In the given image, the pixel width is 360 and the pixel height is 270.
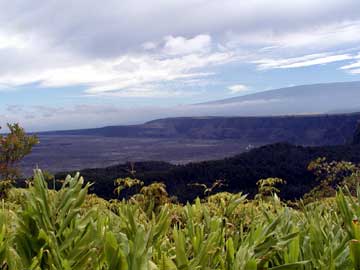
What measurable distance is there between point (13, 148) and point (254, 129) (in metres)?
116

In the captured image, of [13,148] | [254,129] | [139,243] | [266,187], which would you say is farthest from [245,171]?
[254,129]

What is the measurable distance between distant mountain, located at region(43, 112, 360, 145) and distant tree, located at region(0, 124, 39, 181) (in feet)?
244

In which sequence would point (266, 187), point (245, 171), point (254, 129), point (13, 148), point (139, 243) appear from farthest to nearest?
point (254, 129)
point (245, 171)
point (13, 148)
point (266, 187)
point (139, 243)

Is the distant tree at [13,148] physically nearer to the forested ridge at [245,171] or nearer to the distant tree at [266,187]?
the distant tree at [266,187]

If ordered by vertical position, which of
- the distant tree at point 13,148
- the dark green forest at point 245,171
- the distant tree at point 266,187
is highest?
the distant tree at point 13,148

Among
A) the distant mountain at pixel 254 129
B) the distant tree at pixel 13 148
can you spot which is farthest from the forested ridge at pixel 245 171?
the distant mountain at pixel 254 129

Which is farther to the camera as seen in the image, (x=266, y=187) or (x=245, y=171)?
(x=245, y=171)

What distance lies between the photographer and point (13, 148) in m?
Answer: 9.48

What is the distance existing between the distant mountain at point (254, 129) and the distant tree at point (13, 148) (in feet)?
244

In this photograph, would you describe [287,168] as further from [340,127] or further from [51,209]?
[340,127]

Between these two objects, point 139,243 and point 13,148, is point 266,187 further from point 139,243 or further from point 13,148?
point 139,243

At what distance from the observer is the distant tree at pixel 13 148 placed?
9273 mm

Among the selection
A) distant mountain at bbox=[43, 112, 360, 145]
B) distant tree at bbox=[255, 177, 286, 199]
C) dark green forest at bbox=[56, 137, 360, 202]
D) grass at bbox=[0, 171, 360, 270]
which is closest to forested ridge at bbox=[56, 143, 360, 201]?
dark green forest at bbox=[56, 137, 360, 202]

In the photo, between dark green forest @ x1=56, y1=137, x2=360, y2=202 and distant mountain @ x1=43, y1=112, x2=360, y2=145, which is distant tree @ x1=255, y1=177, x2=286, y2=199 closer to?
dark green forest @ x1=56, y1=137, x2=360, y2=202
